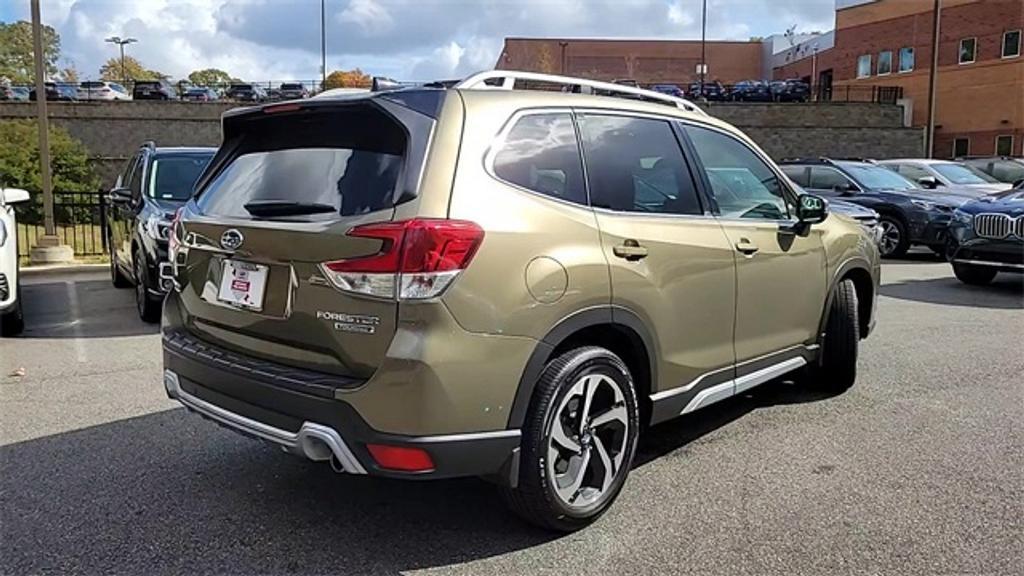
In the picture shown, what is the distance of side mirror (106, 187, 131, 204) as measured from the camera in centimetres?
846

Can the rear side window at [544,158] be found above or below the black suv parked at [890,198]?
above

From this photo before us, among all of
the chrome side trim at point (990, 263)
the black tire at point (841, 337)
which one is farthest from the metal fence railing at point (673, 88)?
the black tire at point (841, 337)

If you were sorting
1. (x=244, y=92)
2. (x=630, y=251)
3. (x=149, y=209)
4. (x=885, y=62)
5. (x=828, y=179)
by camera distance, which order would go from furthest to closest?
1. (x=244, y=92)
2. (x=885, y=62)
3. (x=828, y=179)
4. (x=149, y=209)
5. (x=630, y=251)

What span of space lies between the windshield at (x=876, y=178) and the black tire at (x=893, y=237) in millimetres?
921

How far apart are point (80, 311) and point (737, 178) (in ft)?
23.9

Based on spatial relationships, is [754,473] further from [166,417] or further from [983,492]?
[166,417]

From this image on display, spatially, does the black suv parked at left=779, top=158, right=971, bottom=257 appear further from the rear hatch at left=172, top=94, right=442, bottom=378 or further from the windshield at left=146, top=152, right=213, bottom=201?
the rear hatch at left=172, top=94, right=442, bottom=378

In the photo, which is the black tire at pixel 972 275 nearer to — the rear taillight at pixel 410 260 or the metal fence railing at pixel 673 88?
the rear taillight at pixel 410 260

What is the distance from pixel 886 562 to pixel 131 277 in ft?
25.7

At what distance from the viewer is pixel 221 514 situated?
11.7ft

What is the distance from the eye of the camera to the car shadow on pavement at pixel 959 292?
9344 millimetres

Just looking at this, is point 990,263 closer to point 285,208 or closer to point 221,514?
point 285,208

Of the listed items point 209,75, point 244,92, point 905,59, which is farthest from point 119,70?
point 905,59

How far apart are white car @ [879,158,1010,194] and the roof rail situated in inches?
498
